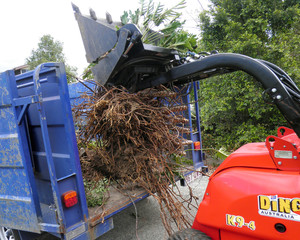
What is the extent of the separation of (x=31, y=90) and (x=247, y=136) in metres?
5.01

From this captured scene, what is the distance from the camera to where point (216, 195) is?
1.64 meters

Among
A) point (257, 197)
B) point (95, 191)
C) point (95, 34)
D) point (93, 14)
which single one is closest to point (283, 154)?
point (257, 197)

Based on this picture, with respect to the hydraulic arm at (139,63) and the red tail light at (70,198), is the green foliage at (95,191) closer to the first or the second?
the red tail light at (70,198)

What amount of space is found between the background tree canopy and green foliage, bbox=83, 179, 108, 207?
338 centimetres

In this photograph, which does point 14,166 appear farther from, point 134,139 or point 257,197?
point 257,197

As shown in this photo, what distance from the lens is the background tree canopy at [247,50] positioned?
5348 millimetres

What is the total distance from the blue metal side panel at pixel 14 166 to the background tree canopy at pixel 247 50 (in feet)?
13.4

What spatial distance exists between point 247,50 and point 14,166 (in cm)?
545

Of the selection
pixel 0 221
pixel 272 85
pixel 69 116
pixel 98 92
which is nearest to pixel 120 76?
pixel 98 92

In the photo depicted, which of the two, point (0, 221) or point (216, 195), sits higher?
point (216, 195)

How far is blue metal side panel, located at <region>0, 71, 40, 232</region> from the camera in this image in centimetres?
184

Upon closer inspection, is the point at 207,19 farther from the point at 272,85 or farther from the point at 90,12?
the point at 272,85

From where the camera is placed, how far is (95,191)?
2404 millimetres

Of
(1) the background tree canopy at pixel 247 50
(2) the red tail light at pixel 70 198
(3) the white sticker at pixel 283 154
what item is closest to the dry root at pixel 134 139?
(2) the red tail light at pixel 70 198
